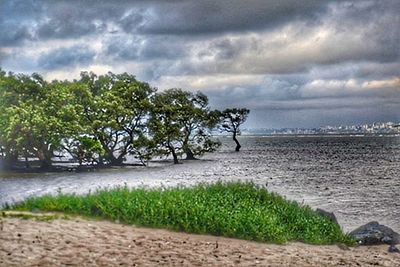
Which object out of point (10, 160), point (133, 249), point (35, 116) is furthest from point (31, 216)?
point (10, 160)

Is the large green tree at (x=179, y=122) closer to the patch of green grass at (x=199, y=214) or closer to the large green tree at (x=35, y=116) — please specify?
the large green tree at (x=35, y=116)

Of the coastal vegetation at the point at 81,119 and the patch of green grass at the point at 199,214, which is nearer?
the patch of green grass at the point at 199,214

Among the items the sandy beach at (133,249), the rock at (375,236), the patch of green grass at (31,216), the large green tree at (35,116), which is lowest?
the rock at (375,236)

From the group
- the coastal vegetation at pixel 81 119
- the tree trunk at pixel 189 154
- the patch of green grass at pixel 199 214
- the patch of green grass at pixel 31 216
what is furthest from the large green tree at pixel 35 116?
the patch of green grass at pixel 31 216

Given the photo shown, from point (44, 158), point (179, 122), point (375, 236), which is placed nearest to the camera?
point (375, 236)

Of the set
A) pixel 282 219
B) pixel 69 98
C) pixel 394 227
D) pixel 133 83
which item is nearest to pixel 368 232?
pixel 282 219

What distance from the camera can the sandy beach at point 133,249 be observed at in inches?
619

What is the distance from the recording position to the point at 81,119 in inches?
2655

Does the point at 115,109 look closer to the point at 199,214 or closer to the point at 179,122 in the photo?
the point at 179,122

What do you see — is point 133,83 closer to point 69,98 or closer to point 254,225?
point 69,98

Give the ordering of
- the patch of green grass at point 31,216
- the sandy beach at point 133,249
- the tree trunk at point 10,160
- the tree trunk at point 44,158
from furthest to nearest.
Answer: the tree trunk at point 44,158 < the tree trunk at point 10,160 < the patch of green grass at point 31,216 < the sandy beach at point 133,249

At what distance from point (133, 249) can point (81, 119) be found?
51.8 metres

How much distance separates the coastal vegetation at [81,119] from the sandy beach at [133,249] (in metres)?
44.0

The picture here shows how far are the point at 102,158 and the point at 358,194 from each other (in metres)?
33.4
